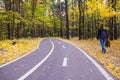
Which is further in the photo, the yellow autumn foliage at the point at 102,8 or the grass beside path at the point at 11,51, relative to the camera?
the yellow autumn foliage at the point at 102,8

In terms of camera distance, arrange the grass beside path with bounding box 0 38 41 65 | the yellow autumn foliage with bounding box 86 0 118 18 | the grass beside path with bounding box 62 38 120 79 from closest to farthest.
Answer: the grass beside path with bounding box 62 38 120 79 < the grass beside path with bounding box 0 38 41 65 < the yellow autumn foliage with bounding box 86 0 118 18

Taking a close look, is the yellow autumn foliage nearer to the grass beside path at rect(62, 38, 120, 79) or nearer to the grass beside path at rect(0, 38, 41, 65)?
the grass beside path at rect(62, 38, 120, 79)

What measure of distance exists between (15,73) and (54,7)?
68.5 metres

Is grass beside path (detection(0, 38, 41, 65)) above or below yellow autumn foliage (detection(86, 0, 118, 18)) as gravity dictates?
below

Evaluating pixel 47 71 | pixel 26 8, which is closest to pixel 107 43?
pixel 47 71

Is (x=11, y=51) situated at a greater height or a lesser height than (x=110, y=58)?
greater

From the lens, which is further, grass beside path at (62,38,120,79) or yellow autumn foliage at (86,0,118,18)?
yellow autumn foliage at (86,0,118,18)

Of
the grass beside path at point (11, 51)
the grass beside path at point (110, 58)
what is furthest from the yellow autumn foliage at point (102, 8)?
the grass beside path at point (11, 51)

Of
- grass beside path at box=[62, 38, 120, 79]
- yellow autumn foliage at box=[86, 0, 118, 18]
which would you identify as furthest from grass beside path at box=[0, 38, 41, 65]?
yellow autumn foliage at box=[86, 0, 118, 18]

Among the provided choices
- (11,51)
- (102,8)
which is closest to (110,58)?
(11,51)

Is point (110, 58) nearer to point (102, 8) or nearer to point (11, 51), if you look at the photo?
point (11, 51)

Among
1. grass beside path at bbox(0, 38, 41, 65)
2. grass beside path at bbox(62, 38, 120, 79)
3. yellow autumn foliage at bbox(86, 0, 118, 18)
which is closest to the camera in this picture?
grass beside path at bbox(62, 38, 120, 79)

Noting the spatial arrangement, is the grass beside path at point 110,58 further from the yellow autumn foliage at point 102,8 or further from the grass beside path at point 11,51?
the yellow autumn foliage at point 102,8

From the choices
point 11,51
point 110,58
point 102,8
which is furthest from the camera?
point 102,8
